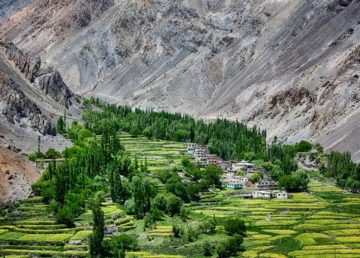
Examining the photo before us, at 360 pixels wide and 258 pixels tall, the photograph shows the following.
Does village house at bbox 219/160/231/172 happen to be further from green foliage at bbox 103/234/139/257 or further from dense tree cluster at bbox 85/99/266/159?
green foliage at bbox 103/234/139/257

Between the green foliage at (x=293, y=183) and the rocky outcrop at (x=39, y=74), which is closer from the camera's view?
the green foliage at (x=293, y=183)

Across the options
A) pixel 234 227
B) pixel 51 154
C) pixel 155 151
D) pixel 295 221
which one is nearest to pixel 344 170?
pixel 295 221

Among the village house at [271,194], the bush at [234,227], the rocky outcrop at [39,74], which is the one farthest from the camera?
the rocky outcrop at [39,74]

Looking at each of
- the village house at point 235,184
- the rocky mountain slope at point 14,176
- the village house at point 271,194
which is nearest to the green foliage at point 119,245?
the rocky mountain slope at point 14,176

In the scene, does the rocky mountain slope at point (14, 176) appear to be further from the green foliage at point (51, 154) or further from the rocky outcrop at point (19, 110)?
the rocky outcrop at point (19, 110)

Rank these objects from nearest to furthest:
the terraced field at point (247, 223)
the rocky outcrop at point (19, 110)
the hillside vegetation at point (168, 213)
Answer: the terraced field at point (247, 223)
the hillside vegetation at point (168, 213)
the rocky outcrop at point (19, 110)

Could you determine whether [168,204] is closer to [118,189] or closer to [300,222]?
[118,189]

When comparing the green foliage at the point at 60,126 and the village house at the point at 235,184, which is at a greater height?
the green foliage at the point at 60,126
